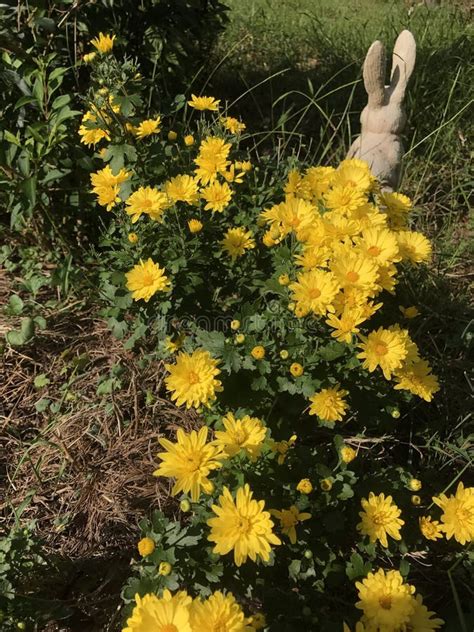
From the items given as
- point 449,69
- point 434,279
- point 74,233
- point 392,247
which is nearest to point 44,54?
point 74,233

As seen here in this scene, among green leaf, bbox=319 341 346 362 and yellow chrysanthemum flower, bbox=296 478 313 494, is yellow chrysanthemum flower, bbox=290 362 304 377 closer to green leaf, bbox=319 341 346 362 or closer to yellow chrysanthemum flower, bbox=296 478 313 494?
green leaf, bbox=319 341 346 362

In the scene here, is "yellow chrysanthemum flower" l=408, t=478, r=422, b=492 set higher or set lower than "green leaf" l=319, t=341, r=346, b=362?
lower

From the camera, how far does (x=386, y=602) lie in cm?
116

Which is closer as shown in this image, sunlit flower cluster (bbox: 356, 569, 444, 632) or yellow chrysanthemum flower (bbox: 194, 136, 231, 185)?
sunlit flower cluster (bbox: 356, 569, 444, 632)

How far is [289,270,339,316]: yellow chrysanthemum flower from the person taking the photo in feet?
4.39

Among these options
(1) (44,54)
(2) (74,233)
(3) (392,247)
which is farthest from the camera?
(2) (74,233)

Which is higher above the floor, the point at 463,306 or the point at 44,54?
the point at 44,54

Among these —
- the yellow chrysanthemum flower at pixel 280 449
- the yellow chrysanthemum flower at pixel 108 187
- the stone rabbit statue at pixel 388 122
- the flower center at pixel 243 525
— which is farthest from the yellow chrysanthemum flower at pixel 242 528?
the stone rabbit statue at pixel 388 122

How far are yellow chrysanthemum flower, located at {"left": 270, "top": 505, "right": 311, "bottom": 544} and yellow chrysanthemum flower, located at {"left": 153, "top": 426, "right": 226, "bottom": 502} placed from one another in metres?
0.21

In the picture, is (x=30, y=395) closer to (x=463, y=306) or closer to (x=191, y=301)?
(x=191, y=301)

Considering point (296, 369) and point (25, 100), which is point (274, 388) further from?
point (25, 100)

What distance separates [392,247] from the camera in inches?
55.5

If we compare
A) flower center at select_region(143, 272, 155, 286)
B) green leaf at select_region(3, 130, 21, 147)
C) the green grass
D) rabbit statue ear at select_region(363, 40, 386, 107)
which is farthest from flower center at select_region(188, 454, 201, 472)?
rabbit statue ear at select_region(363, 40, 386, 107)

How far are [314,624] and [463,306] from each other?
1559mm
